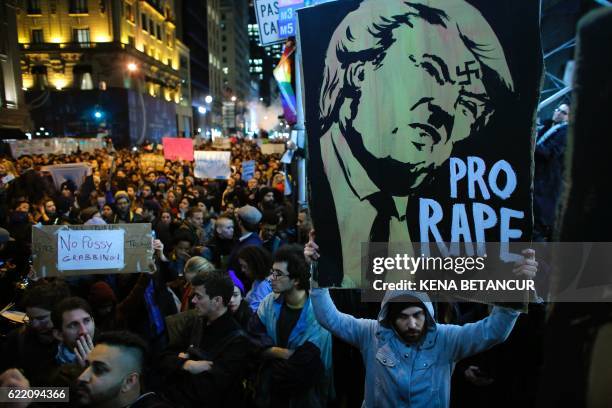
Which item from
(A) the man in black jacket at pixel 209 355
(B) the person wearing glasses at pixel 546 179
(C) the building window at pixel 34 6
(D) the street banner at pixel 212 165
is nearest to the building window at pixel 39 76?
(C) the building window at pixel 34 6

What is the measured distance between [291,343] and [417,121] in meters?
1.82

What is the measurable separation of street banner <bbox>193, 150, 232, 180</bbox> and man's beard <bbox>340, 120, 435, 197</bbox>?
452 inches

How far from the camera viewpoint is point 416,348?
2766 millimetres

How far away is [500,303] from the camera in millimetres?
2412

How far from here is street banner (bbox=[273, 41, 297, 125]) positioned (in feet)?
26.7

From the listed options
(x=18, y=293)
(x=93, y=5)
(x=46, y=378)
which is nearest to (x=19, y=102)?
(x=93, y=5)

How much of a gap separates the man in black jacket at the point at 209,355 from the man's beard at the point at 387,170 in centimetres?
143

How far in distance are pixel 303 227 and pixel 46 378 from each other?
163 inches

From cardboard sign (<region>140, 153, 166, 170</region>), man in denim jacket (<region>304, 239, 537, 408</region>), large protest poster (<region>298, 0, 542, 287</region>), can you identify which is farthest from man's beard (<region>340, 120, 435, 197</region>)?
cardboard sign (<region>140, 153, 166, 170</region>)

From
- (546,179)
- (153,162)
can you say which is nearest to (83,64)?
(153,162)

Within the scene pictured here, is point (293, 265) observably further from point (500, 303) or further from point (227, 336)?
point (500, 303)

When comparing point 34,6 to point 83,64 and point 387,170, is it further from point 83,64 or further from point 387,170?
point 387,170

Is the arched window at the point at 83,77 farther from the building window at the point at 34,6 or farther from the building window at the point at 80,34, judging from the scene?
the building window at the point at 34,6
